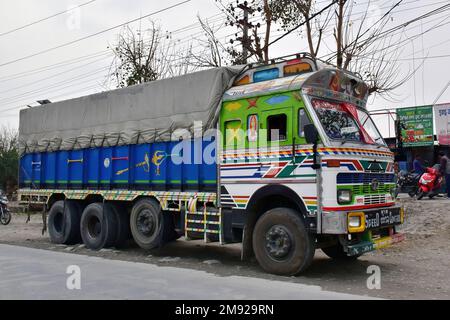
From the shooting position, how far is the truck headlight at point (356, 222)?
6.91m

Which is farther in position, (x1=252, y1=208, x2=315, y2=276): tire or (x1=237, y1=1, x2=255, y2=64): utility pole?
(x1=237, y1=1, x2=255, y2=64): utility pole

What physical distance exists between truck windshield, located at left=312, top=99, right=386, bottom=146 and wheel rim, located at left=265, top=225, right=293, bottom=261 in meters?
1.68

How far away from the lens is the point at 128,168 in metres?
10.2

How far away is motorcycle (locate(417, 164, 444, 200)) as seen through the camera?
15133 millimetres

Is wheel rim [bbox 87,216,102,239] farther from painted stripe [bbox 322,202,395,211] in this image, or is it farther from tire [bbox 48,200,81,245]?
painted stripe [bbox 322,202,395,211]

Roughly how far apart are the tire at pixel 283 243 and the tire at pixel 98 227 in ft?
13.6

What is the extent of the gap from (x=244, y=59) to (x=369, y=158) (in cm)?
900

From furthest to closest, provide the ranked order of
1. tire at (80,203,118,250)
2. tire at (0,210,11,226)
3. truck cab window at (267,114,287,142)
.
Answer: tire at (0,210,11,226), tire at (80,203,118,250), truck cab window at (267,114,287,142)

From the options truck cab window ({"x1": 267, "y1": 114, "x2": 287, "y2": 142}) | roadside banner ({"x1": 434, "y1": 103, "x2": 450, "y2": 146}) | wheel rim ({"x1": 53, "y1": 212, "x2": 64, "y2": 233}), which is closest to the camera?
truck cab window ({"x1": 267, "y1": 114, "x2": 287, "y2": 142})

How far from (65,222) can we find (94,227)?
97 centimetres

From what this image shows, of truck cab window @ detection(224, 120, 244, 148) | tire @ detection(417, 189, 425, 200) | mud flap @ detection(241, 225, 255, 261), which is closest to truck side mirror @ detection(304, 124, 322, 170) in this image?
truck cab window @ detection(224, 120, 244, 148)

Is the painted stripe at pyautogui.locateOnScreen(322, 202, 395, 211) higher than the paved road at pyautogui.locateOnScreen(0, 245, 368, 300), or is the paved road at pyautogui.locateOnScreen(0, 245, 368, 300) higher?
the painted stripe at pyautogui.locateOnScreen(322, 202, 395, 211)

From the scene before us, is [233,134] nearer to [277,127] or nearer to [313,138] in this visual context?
[277,127]
